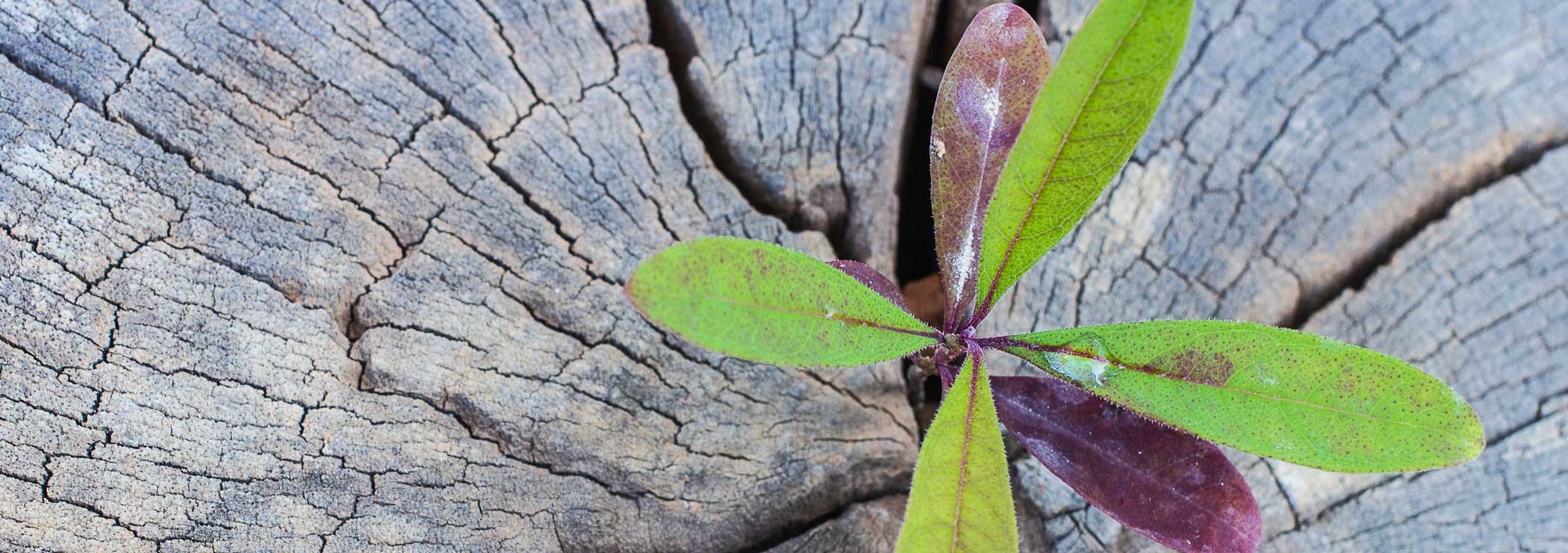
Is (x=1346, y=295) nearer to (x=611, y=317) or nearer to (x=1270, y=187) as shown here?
(x=1270, y=187)

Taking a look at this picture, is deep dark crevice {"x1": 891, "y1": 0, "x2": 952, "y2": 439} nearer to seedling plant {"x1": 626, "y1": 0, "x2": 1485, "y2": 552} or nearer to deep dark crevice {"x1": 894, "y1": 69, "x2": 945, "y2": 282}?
deep dark crevice {"x1": 894, "y1": 69, "x2": 945, "y2": 282}

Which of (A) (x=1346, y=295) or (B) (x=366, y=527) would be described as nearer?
(B) (x=366, y=527)

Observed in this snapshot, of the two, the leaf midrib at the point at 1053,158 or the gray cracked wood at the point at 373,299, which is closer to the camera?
the leaf midrib at the point at 1053,158

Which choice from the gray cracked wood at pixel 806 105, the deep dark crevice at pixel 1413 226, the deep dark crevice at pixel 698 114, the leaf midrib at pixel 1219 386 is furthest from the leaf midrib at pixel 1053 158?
the deep dark crevice at pixel 1413 226

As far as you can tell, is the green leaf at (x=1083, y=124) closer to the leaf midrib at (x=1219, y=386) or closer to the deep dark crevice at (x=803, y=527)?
the leaf midrib at (x=1219, y=386)

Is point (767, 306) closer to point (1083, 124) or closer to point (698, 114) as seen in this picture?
point (1083, 124)

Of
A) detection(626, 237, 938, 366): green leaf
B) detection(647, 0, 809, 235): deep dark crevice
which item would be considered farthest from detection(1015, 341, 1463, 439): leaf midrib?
detection(647, 0, 809, 235): deep dark crevice

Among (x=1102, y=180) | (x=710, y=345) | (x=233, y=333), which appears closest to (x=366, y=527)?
(x=233, y=333)
